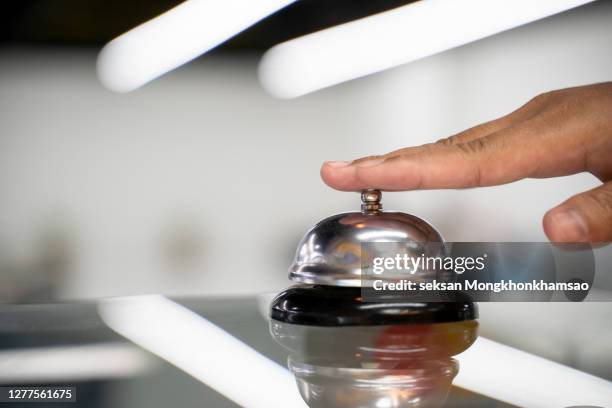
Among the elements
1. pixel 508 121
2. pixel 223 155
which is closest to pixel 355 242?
pixel 508 121

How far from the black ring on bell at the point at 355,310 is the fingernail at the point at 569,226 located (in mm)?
112

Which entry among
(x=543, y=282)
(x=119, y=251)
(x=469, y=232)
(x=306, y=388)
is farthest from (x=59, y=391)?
(x=469, y=232)

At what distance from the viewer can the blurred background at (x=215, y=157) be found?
2508 mm

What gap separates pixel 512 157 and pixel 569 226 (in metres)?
0.28

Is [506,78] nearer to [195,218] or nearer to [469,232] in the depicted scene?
[469,232]

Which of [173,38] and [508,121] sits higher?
[173,38]

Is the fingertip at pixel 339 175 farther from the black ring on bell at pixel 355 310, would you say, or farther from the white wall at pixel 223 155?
the white wall at pixel 223 155

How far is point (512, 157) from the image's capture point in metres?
0.88

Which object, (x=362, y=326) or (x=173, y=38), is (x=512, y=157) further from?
(x=173, y=38)

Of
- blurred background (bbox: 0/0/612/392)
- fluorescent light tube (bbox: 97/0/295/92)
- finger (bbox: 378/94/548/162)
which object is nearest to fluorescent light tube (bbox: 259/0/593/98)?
blurred background (bbox: 0/0/612/392)

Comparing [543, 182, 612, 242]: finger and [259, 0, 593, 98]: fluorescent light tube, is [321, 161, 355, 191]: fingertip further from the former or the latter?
[259, 0, 593, 98]: fluorescent light tube

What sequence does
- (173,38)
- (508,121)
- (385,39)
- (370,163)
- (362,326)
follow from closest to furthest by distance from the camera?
(362,326)
(370,163)
(508,121)
(173,38)
(385,39)

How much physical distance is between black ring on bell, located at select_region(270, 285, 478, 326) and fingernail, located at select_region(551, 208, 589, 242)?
0.37ft

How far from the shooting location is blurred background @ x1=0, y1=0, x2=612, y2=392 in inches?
98.7
